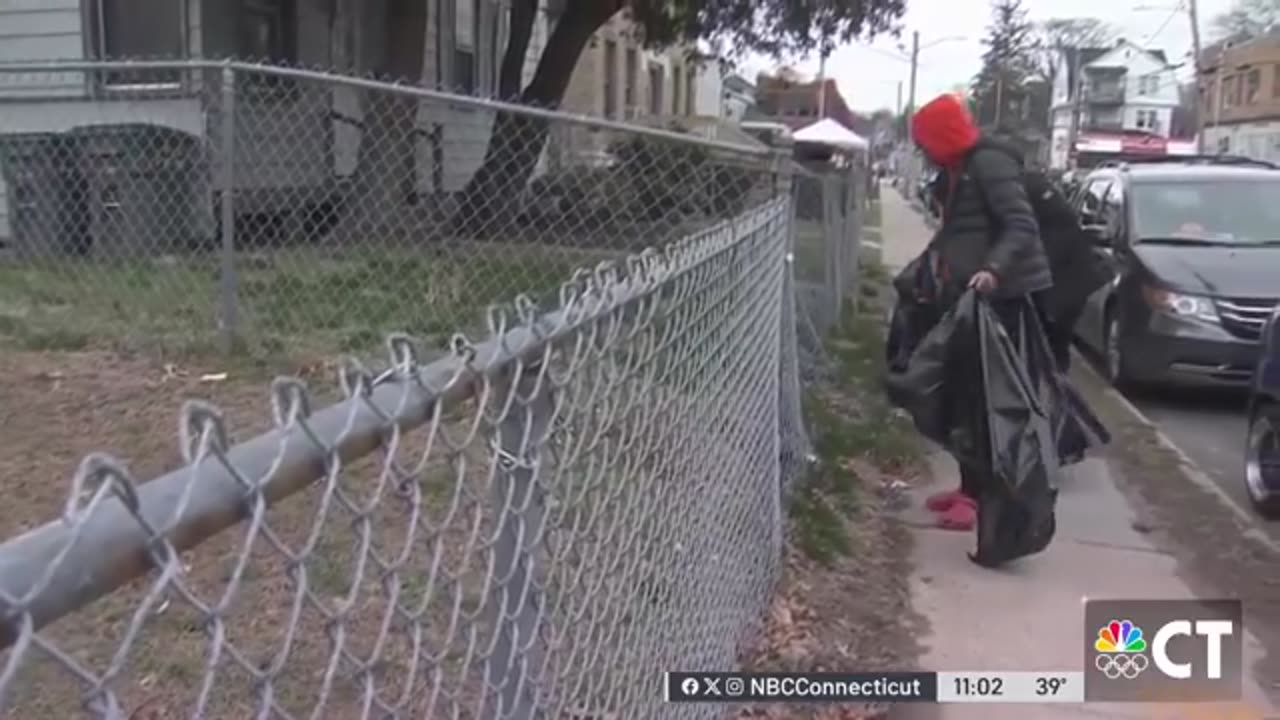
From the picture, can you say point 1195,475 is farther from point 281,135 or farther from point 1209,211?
point 281,135

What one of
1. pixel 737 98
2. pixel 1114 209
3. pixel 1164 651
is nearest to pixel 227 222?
pixel 1164 651

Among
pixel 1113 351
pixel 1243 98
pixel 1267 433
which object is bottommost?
pixel 1113 351

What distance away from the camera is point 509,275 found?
840cm

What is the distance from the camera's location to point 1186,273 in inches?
348

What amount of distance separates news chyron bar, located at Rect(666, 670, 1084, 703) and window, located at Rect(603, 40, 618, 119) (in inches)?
947

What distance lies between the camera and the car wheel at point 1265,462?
6.19 m

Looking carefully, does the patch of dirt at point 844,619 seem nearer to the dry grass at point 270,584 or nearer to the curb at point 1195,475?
the dry grass at point 270,584

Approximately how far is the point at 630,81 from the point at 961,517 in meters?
25.4

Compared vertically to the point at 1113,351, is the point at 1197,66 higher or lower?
higher

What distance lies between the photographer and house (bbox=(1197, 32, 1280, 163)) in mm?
59156

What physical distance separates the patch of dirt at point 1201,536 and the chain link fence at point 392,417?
164 centimetres

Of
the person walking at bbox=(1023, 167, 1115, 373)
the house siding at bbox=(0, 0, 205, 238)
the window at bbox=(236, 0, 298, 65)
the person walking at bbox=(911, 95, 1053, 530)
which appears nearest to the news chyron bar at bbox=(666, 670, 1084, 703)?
the person walking at bbox=(911, 95, 1053, 530)

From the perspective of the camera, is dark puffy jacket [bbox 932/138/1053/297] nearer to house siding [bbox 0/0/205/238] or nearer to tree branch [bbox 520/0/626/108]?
house siding [bbox 0/0/205/238]

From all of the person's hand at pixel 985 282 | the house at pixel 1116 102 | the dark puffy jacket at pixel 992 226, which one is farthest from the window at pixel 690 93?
the person's hand at pixel 985 282
